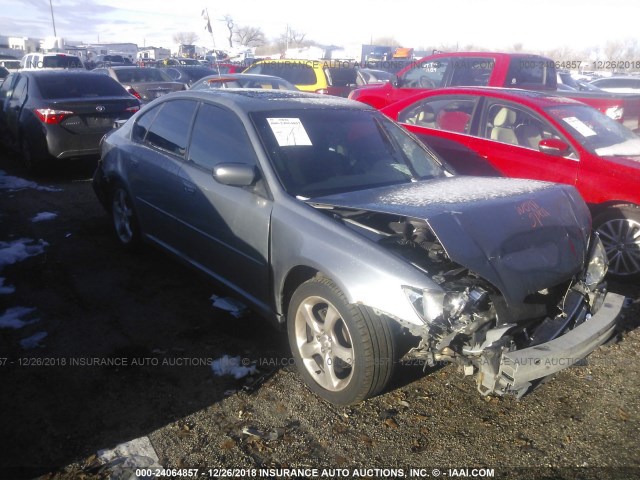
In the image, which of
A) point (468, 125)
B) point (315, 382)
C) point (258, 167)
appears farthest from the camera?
point (468, 125)

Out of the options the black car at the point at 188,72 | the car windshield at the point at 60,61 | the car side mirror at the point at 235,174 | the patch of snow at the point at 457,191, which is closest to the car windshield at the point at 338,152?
the car side mirror at the point at 235,174

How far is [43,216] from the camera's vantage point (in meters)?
6.39

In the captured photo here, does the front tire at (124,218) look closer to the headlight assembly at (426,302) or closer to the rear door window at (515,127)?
the headlight assembly at (426,302)

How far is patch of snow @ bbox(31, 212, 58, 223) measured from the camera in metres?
6.23

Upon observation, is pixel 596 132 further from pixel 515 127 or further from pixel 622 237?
pixel 622 237

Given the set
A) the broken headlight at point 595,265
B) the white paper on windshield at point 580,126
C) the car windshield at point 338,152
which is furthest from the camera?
the white paper on windshield at point 580,126

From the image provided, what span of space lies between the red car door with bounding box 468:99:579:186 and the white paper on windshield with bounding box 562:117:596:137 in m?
0.18

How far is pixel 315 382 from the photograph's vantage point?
3154 millimetres

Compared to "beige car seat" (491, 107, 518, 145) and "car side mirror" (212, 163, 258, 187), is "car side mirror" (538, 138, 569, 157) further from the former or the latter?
"car side mirror" (212, 163, 258, 187)

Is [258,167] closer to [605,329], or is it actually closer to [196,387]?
[196,387]

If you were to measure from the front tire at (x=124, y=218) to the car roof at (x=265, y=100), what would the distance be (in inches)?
46.1

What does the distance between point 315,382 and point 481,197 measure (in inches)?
57.8

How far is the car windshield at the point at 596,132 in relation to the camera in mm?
5145

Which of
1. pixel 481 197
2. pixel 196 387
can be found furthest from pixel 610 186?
pixel 196 387
